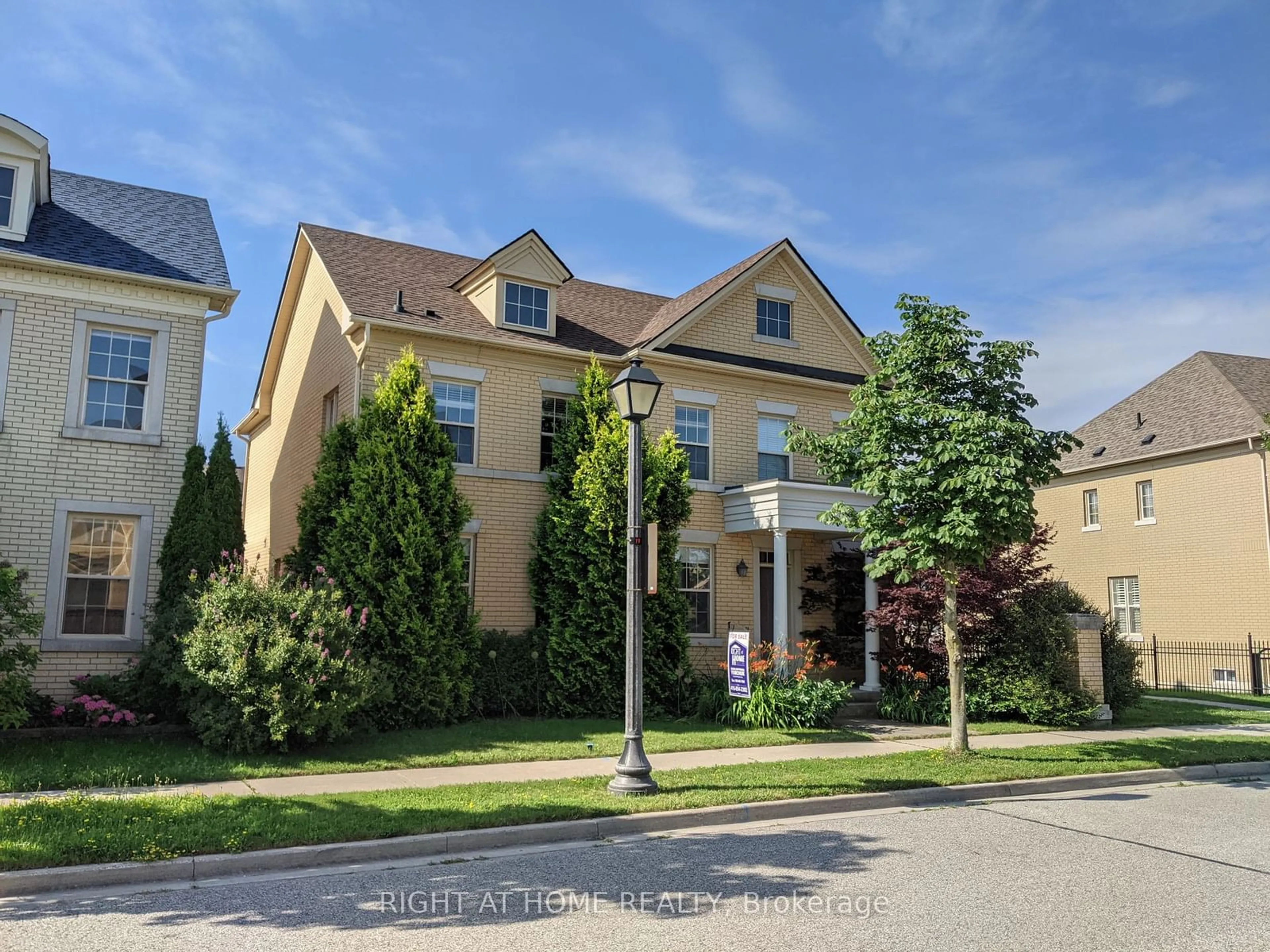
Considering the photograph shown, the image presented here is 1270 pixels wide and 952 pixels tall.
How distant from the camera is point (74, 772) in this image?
32.8 ft

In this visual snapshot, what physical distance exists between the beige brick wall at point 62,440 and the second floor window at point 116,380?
328 millimetres

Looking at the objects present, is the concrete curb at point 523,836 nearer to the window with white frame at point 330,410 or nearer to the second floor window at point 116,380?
the second floor window at point 116,380

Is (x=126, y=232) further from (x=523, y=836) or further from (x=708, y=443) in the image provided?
(x=523, y=836)

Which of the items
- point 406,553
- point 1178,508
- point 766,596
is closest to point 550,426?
point 406,553

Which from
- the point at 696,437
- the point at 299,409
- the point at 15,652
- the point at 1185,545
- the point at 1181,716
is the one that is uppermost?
the point at 299,409

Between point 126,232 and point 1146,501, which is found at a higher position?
point 126,232

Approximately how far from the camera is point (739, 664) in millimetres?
13305

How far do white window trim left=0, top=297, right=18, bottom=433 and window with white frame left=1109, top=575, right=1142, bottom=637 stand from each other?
28.4 metres

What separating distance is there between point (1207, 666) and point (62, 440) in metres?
27.6

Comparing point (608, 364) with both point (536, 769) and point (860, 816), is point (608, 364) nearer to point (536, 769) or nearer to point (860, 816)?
point (536, 769)

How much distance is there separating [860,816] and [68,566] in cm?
1149

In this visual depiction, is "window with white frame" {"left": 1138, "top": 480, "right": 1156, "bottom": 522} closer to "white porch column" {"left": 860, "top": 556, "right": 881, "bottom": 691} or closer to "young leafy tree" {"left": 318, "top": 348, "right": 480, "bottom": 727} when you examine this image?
"white porch column" {"left": 860, "top": 556, "right": 881, "bottom": 691}

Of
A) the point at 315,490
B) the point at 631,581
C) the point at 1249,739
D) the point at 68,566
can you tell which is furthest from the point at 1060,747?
the point at 68,566

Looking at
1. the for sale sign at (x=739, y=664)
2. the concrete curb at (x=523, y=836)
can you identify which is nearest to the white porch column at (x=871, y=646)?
the for sale sign at (x=739, y=664)
